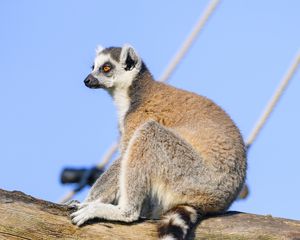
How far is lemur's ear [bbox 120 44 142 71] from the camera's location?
7.34 m

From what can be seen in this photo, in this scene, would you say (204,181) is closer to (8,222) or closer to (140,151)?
(140,151)

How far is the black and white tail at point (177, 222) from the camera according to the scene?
4980mm

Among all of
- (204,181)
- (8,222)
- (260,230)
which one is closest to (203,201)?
(204,181)

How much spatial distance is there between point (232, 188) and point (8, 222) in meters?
2.16

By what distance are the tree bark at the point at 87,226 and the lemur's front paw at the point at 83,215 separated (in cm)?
7

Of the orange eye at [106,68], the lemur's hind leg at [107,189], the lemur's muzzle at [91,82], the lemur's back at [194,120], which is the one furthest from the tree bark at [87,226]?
the orange eye at [106,68]

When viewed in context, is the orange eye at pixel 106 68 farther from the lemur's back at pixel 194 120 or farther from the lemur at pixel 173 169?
the lemur at pixel 173 169

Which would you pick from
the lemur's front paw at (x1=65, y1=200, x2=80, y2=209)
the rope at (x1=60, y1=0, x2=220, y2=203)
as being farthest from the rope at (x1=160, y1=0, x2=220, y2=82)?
the lemur's front paw at (x1=65, y1=200, x2=80, y2=209)

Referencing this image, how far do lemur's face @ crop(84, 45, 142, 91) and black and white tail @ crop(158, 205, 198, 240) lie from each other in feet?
7.45

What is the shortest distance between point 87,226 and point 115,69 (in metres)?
2.65

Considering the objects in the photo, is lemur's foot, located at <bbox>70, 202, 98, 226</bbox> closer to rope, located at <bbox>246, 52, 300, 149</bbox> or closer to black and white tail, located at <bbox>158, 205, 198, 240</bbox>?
black and white tail, located at <bbox>158, 205, 198, 240</bbox>

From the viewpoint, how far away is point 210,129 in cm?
588

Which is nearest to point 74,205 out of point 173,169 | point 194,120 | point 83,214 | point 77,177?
point 83,214

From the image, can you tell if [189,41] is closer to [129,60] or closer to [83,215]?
[129,60]
